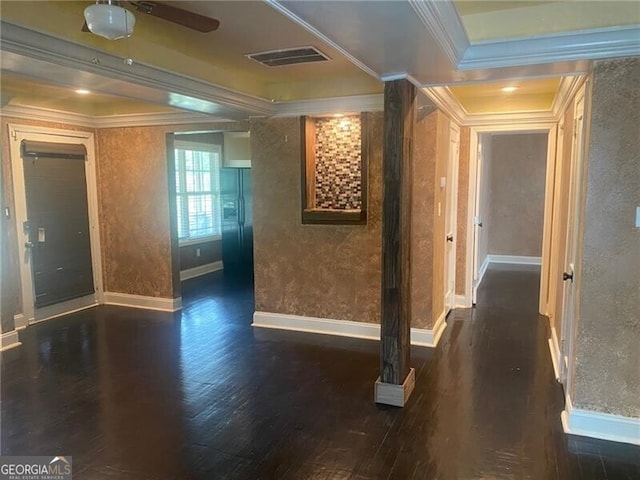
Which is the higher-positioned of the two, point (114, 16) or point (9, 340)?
point (114, 16)

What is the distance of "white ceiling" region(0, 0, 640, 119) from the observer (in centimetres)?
207

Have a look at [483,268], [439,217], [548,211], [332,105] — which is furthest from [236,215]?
[548,211]

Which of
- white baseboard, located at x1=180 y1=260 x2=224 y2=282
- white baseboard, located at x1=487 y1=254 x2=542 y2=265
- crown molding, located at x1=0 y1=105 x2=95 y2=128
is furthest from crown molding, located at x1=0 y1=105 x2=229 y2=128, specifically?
A: white baseboard, located at x1=487 y1=254 x2=542 y2=265

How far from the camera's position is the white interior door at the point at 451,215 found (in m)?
5.04

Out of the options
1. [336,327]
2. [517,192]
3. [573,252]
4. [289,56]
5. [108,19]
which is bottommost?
[336,327]

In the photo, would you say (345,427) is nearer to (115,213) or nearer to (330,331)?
(330,331)

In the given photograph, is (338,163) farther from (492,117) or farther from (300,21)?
(300,21)

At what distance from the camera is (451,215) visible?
5.32m

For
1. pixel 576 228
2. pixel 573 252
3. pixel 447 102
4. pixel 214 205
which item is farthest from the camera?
pixel 214 205

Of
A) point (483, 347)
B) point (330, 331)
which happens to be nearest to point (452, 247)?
point (483, 347)

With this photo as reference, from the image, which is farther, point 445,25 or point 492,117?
point 492,117

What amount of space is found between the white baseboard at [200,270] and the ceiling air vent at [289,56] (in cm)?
450

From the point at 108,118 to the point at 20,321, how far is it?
8.47 feet

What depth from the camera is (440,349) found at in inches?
172
